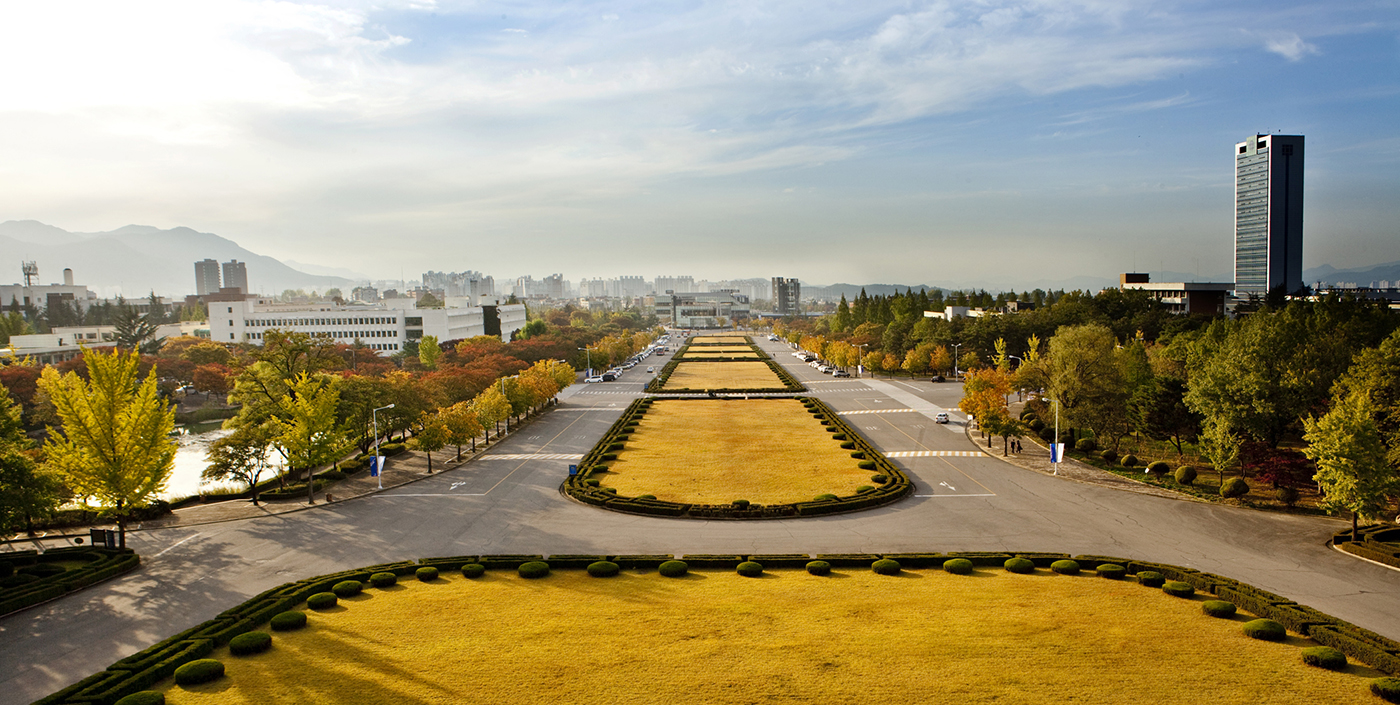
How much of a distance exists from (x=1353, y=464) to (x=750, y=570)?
25.4 metres

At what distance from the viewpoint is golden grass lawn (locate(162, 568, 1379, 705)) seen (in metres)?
17.2

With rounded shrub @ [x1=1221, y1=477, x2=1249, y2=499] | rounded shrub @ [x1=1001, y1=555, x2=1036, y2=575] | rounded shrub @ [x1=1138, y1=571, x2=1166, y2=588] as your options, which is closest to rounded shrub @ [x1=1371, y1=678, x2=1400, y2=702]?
rounded shrub @ [x1=1138, y1=571, x2=1166, y2=588]

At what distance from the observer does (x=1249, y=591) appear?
23.5m

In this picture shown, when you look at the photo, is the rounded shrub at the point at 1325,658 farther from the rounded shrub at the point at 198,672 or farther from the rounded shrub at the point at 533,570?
the rounded shrub at the point at 198,672

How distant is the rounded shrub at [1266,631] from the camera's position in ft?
67.1

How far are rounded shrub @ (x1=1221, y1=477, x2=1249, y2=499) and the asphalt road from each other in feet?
3.84

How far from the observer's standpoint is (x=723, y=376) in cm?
10388

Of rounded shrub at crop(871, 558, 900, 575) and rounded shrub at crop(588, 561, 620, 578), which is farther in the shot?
rounded shrub at crop(871, 558, 900, 575)

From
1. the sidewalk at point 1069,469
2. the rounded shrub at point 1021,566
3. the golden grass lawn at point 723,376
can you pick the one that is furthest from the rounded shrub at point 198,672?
the golden grass lawn at point 723,376

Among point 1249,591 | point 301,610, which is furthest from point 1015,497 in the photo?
point 301,610

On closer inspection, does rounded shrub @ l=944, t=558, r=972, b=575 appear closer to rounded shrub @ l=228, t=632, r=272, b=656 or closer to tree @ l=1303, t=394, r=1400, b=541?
tree @ l=1303, t=394, r=1400, b=541

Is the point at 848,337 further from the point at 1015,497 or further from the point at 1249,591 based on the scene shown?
the point at 1249,591

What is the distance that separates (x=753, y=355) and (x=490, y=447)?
89.4m

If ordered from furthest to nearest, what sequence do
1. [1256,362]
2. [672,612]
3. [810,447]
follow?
[810,447]
[1256,362]
[672,612]
